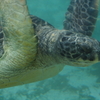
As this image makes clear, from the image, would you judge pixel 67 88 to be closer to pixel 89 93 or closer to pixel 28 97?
pixel 89 93

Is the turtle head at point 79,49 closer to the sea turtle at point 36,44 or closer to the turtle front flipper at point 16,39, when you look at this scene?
the sea turtle at point 36,44

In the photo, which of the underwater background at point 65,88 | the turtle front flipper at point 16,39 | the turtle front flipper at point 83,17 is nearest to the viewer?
the turtle front flipper at point 16,39

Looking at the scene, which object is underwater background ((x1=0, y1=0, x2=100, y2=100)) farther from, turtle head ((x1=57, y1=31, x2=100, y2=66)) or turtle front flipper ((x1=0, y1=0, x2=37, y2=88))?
turtle head ((x1=57, y1=31, x2=100, y2=66))

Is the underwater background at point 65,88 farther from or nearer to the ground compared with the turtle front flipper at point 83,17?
nearer to the ground

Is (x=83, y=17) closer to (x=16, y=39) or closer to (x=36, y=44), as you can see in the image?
(x=36, y=44)

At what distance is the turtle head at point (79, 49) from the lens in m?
1.68

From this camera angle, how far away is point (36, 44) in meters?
1.97

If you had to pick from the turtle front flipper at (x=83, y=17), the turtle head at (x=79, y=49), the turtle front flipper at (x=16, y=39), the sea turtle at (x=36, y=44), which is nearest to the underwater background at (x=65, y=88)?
the sea turtle at (x=36, y=44)

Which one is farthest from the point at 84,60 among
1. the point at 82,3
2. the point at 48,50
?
the point at 82,3

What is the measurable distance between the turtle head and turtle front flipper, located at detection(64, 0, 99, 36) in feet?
3.44

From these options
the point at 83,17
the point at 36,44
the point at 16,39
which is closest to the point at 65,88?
the point at 83,17

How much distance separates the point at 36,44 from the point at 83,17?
1308mm

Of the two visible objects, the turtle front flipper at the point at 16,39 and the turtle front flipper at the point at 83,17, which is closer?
the turtle front flipper at the point at 16,39

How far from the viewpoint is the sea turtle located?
170 cm
